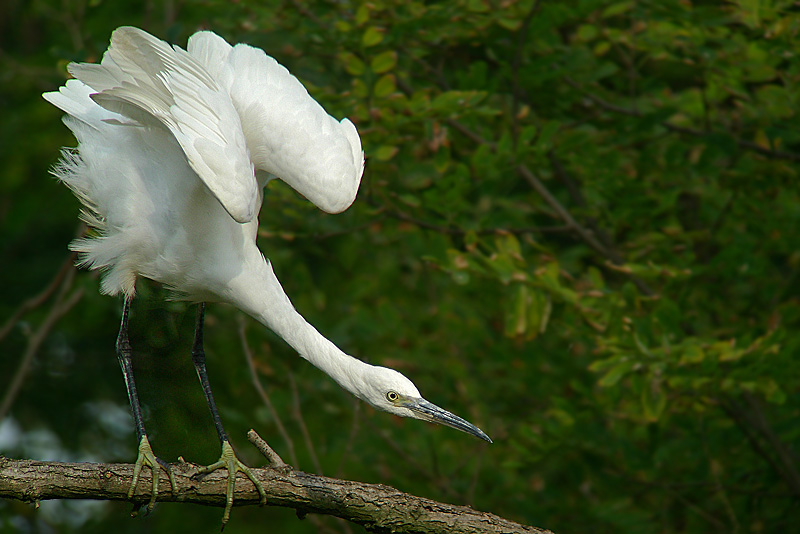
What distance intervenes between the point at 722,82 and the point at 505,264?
4.61 feet

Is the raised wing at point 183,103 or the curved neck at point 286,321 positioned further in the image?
the curved neck at point 286,321

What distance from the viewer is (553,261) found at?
384cm

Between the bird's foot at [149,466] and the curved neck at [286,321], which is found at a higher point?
the curved neck at [286,321]

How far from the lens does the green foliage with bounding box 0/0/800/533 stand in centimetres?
378

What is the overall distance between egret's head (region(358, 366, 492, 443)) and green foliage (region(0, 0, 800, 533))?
28.4 inches

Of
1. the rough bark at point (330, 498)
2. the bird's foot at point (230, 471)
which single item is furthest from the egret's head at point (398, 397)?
the bird's foot at point (230, 471)

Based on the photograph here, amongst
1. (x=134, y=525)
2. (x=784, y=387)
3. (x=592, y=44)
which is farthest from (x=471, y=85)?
(x=134, y=525)

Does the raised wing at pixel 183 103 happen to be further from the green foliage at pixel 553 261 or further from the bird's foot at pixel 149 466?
the green foliage at pixel 553 261

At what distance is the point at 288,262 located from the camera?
5191mm

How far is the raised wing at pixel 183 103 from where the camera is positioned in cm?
274

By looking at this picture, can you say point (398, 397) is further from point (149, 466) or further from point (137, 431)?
point (137, 431)

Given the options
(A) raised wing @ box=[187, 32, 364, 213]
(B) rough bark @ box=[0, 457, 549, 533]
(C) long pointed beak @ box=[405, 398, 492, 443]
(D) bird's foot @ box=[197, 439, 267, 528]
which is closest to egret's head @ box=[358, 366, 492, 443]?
(C) long pointed beak @ box=[405, 398, 492, 443]

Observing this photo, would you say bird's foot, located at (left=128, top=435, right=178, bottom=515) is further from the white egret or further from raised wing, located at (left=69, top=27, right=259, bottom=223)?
raised wing, located at (left=69, top=27, right=259, bottom=223)

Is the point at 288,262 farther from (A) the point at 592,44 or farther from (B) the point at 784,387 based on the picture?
(B) the point at 784,387
